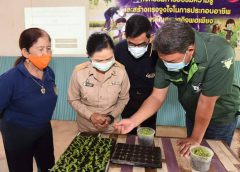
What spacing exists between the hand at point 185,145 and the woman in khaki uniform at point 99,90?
0.51 m

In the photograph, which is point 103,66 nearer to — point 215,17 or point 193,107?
point 193,107

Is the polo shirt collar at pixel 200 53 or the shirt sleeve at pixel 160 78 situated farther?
the shirt sleeve at pixel 160 78

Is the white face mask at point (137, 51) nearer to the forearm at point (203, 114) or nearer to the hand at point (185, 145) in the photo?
the forearm at point (203, 114)

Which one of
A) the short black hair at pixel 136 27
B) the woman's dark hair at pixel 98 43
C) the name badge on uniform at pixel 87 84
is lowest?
the name badge on uniform at pixel 87 84

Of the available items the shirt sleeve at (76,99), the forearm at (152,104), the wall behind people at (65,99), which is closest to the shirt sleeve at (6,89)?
the shirt sleeve at (76,99)

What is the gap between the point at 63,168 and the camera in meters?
1.14

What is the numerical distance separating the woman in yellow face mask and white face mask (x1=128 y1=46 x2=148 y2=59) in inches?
23.1

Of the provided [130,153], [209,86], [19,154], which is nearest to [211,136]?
[209,86]

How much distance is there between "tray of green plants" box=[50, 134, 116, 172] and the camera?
3.77ft

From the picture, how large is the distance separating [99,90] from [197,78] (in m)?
0.67

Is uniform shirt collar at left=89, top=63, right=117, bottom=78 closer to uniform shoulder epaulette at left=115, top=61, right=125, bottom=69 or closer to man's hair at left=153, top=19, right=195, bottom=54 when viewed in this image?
uniform shoulder epaulette at left=115, top=61, right=125, bottom=69

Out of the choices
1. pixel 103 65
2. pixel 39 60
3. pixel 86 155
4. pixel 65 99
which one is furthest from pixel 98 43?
pixel 65 99

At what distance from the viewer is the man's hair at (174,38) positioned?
1.24 meters

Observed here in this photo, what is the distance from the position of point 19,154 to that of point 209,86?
127cm
